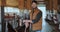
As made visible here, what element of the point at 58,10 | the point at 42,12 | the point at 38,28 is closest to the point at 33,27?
the point at 38,28

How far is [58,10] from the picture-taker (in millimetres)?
1057

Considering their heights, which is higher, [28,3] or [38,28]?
[28,3]

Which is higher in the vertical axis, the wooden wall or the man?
the wooden wall

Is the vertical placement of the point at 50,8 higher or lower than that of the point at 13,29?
higher

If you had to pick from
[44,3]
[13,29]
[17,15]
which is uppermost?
[44,3]

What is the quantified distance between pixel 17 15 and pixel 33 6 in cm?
16

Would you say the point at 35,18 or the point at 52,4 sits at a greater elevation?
the point at 52,4

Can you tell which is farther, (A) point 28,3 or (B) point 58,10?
(B) point 58,10

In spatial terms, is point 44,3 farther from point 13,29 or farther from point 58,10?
point 13,29

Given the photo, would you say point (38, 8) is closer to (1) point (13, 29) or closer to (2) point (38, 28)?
(2) point (38, 28)

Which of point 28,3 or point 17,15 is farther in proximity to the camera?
point 17,15

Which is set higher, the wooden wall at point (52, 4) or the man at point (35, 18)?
the wooden wall at point (52, 4)

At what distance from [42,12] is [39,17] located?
6 centimetres

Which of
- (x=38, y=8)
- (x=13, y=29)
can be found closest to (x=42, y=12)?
(x=38, y=8)
